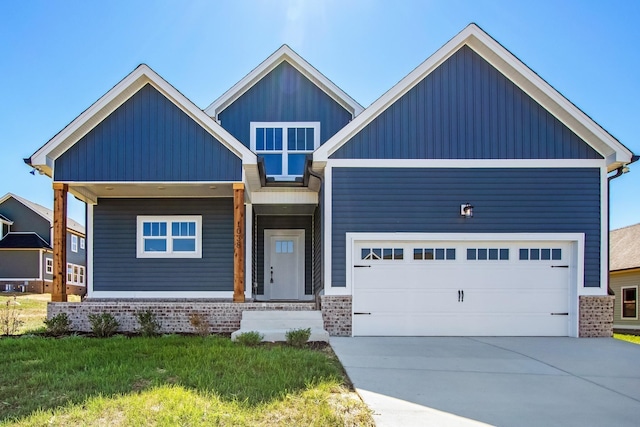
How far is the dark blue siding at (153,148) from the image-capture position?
1061 centimetres

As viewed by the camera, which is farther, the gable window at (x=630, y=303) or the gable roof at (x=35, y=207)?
the gable roof at (x=35, y=207)

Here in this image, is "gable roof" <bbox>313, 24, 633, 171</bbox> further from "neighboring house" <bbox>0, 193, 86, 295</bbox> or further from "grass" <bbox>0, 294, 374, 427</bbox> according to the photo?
"neighboring house" <bbox>0, 193, 86, 295</bbox>

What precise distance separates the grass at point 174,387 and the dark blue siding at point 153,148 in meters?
3.94

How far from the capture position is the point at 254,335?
8703 mm

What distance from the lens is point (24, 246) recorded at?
28.2m

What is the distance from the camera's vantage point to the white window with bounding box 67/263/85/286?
32.1m

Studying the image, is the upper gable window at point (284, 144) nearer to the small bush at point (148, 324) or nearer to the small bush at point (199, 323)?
the small bush at point (199, 323)

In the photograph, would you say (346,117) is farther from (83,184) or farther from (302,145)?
(83,184)

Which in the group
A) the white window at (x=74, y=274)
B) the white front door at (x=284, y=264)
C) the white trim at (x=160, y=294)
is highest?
the white front door at (x=284, y=264)

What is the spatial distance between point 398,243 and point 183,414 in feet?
21.9

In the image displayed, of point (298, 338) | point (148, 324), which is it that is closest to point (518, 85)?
point (298, 338)

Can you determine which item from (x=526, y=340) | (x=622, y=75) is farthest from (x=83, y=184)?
(x=622, y=75)

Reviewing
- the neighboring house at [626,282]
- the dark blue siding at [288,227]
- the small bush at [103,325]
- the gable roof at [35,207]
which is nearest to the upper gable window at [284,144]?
the dark blue siding at [288,227]

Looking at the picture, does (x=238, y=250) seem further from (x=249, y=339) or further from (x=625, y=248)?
(x=625, y=248)
